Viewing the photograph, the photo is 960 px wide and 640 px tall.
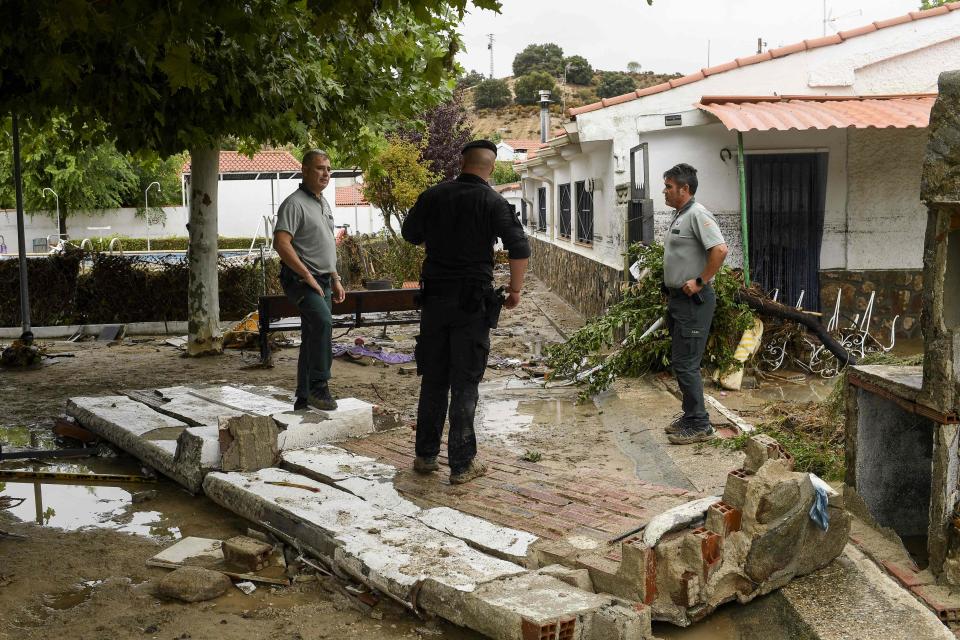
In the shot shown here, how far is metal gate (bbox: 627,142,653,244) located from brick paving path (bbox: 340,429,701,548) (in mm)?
5387

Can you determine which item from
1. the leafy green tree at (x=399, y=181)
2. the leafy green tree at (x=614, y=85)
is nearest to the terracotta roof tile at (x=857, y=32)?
the leafy green tree at (x=399, y=181)

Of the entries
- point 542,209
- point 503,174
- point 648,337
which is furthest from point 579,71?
point 648,337

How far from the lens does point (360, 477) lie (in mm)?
5418

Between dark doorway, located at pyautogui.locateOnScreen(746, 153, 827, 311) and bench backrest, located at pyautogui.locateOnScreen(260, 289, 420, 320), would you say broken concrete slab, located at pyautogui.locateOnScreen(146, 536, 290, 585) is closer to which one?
bench backrest, located at pyautogui.locateOnScreen(260, 289, 420, 320)

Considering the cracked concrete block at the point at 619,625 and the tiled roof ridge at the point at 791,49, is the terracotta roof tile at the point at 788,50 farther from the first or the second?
the cracked concrete block at the point at 619,625

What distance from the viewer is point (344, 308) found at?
10703 mm

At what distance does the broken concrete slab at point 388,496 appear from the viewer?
4273 millimetres

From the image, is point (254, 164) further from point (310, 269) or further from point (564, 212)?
point (310, 269)

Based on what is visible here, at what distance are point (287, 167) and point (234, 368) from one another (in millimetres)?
35916

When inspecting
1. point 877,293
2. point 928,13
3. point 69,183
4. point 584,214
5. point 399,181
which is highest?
point 928,13

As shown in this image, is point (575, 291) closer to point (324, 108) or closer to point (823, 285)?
point (823, 285)

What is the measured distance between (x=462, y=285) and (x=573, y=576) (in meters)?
1.98

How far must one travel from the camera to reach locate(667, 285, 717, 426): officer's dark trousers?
21.5ft

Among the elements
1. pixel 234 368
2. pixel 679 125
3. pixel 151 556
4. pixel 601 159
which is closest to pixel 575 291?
pixel 601 159
